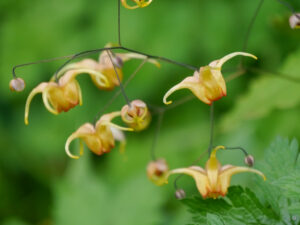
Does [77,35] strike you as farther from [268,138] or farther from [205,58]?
[268,138]

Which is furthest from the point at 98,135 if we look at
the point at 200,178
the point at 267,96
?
the point at 267,96

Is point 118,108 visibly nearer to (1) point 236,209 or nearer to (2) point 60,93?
(2) point 60,93

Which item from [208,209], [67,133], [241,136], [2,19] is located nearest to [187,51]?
[241,136]

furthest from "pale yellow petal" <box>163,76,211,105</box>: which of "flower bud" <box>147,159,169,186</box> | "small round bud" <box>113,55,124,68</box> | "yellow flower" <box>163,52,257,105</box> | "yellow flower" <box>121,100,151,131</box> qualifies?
"flower bud" <box>147,159,169,186</box>

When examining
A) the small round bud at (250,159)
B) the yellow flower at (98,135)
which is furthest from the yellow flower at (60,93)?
the small round bud at (250,159)

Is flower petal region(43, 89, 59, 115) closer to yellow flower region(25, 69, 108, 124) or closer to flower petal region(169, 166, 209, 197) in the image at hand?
yellow flower region(25, 69, 108, 124)

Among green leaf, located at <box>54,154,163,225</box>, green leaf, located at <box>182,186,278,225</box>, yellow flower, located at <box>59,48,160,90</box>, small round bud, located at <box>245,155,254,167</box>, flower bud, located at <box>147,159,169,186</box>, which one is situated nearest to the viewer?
green leaf, located at <box>182,186,278,225</box>
